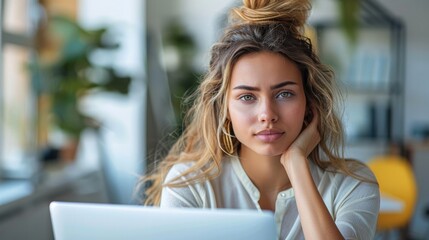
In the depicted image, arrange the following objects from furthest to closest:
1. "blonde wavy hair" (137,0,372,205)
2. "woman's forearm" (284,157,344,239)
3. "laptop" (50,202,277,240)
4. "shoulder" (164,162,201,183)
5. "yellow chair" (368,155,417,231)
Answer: "yellow chair" (368,155,417,231), "shoulder" (164,162,201,183), "blonde wavy hair" (137,0,372,205), "woman's forearm" (284,157,344,239), "laptop" (50,202,277,240)

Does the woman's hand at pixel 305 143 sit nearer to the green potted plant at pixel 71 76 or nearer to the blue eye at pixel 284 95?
the blue eye at pixel 284 95

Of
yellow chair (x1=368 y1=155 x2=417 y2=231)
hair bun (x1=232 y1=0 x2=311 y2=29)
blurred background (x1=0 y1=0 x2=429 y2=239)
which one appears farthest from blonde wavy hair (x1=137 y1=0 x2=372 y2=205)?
blurred background (x1=0 y1=0 x2=429 y2=239)

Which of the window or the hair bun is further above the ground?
the hair bun

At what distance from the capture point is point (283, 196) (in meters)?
1.49

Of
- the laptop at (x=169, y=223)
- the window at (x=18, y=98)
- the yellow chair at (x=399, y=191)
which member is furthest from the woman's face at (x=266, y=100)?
the window at (x=18, y=98)

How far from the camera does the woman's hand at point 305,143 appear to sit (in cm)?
142

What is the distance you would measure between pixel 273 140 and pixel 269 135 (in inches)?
0.8

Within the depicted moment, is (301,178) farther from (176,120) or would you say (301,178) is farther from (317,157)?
(176,120)

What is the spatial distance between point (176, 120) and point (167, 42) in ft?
3.07

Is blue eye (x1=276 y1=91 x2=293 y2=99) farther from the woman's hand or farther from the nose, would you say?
the woman's hand

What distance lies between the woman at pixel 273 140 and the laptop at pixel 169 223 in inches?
12.8

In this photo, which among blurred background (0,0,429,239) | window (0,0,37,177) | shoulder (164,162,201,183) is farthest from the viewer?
blurred background (0,0,429,239)

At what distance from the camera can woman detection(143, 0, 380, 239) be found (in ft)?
4.47

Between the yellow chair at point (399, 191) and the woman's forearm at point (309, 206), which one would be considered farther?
the yellow chair at point (399, 191)
